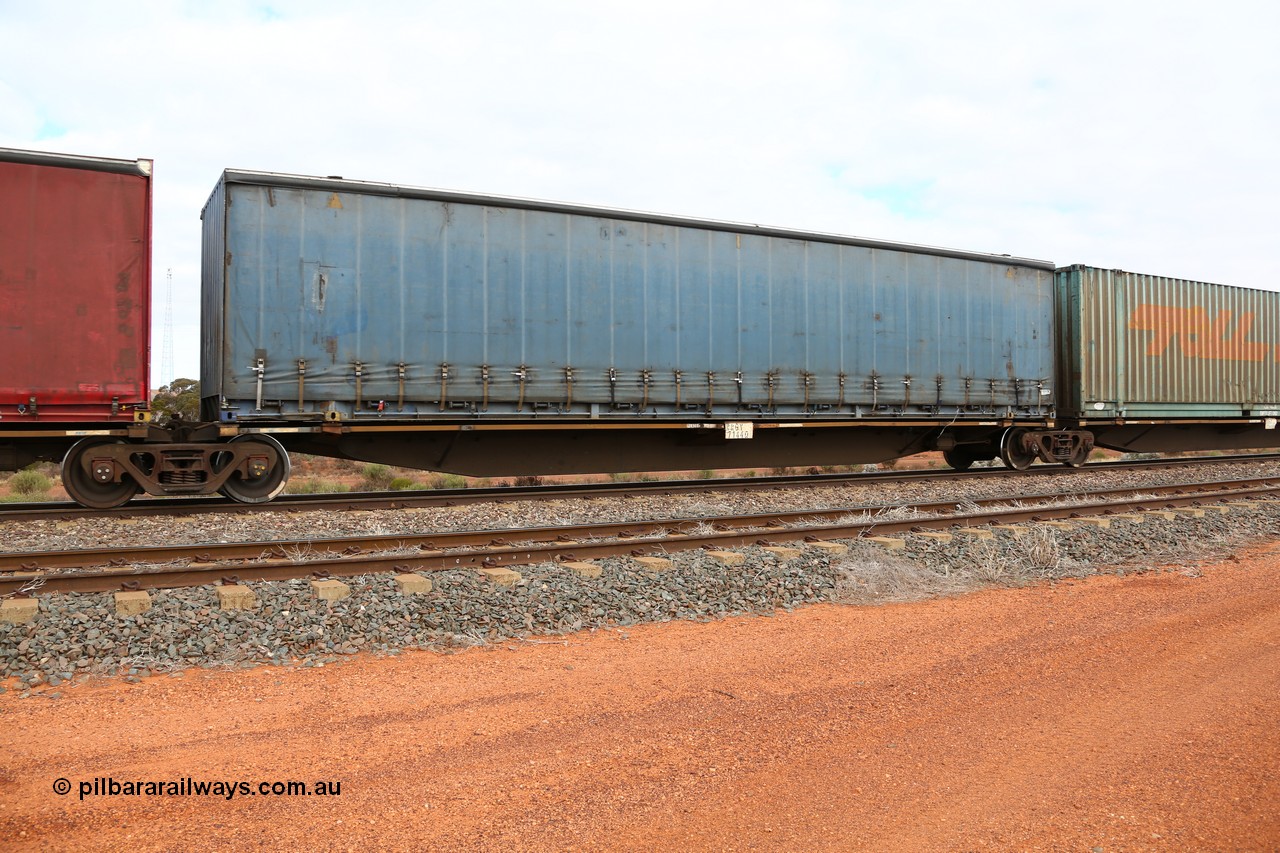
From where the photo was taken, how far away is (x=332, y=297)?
10.5 meters

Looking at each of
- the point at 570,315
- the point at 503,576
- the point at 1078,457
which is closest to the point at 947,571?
the point at 503,576

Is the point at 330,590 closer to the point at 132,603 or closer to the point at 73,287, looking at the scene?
the point at 132,603

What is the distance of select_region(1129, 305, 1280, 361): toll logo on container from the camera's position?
1678 cm

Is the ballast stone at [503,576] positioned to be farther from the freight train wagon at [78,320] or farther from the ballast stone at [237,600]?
the freight train wagon at [78,320]

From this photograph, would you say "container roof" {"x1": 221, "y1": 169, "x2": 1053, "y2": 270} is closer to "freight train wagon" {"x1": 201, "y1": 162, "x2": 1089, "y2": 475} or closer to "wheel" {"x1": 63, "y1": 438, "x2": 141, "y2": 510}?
"freight train wagon" {"x1": 201, "y1": 162, "x2": 1089, "y2": 475}

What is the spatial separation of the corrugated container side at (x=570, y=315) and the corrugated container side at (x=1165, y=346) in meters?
1.80

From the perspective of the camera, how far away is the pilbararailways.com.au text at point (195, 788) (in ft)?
10.7

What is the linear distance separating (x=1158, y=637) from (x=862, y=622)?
184 centimetres

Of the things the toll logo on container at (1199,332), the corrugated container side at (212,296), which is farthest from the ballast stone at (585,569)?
the toll logo on container at (1199,332)

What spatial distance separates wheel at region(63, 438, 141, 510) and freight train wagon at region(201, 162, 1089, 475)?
129cm

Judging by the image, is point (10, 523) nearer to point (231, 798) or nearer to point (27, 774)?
point (27, 774)

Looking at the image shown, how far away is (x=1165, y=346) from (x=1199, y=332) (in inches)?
52.0

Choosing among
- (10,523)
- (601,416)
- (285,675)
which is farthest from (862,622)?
(10,523)

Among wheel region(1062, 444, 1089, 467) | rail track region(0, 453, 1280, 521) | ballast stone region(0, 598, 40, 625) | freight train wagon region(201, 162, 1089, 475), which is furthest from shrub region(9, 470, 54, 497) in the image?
wheel region(1062, 444, 1089, 467)
